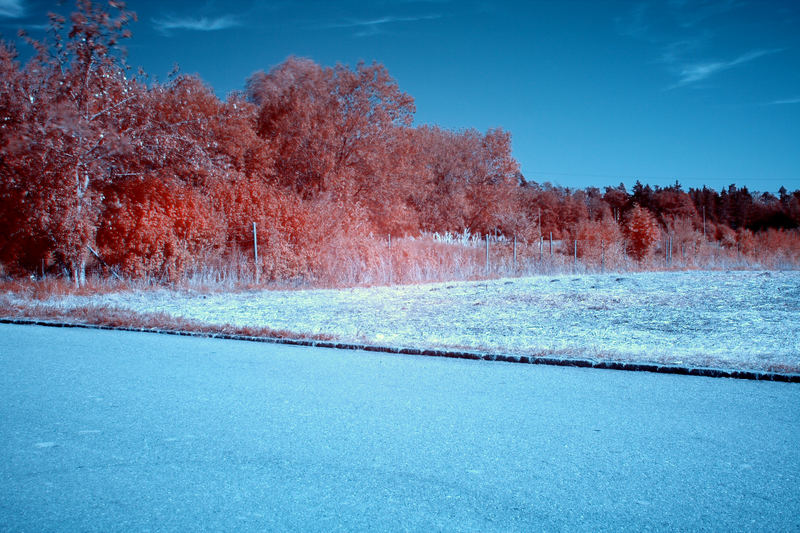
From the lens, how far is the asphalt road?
10.9 ft

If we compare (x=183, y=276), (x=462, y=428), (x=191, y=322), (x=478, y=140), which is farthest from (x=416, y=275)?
(x=478, y=140)

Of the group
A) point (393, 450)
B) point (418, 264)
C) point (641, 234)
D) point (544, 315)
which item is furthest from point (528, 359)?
point (641, 234)

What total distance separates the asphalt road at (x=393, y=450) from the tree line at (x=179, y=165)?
12532mm

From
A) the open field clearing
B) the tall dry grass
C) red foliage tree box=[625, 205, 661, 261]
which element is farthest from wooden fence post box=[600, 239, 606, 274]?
the open field clearing

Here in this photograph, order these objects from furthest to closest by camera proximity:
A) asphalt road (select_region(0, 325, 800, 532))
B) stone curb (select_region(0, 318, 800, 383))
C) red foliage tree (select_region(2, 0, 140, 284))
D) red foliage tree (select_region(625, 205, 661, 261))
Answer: red foliage tree (select_region(625, 205, 661, 261)) < red foliage tree (select_region(2, 0, 140, 284)) < stone curb (select_region(0, 318, 800, 383)) < asphalt road (select_region(0, 325, 800, 532))

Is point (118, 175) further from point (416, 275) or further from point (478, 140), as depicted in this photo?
point (478, 140)

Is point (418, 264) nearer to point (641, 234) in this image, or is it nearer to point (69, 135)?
point (69, 135)

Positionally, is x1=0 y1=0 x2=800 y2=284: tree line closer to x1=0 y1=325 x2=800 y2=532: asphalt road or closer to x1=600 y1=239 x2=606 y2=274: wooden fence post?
x1=600 y1=239 x2=606 y2=274: wooden fence post

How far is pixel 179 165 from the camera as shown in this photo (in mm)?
20109

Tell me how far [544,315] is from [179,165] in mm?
A: 13462

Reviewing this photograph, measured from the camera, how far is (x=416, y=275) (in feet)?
78.7

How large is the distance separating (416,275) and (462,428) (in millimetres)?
19223

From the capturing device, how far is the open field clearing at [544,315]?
838cm

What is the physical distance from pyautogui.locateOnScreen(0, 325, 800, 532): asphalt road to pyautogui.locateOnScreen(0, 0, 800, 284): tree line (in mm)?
12532
